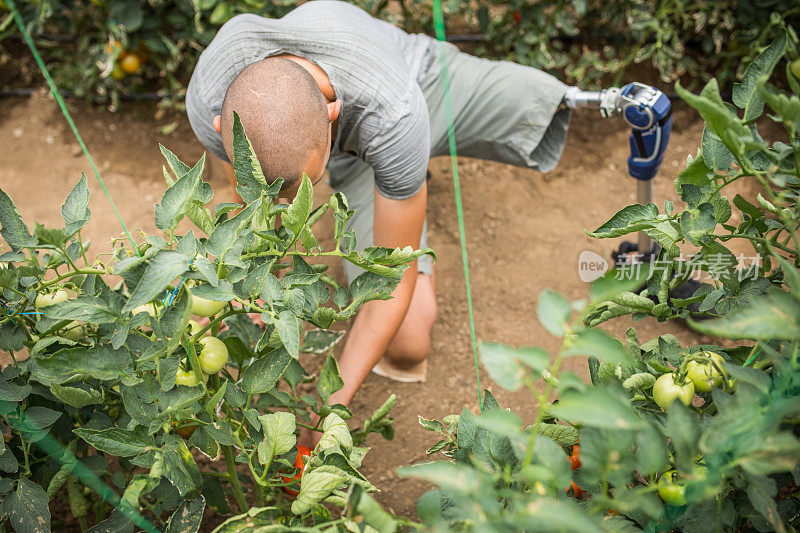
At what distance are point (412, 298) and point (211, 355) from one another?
34.8 inches

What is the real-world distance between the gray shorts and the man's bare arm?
0.23m

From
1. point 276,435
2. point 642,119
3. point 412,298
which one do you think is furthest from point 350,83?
point 276,435

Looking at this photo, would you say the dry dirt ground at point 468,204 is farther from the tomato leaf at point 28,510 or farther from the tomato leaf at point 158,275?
the tomato leaf at point 158,275

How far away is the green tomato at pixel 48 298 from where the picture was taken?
0.92 m

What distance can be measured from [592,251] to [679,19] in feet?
2.90

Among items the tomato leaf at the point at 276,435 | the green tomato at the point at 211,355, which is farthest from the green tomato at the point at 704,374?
the green tomato at the point at 211,355

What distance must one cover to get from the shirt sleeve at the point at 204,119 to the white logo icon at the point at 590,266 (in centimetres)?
107

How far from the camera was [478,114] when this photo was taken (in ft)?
5.89

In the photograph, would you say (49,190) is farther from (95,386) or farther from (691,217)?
(691,217)

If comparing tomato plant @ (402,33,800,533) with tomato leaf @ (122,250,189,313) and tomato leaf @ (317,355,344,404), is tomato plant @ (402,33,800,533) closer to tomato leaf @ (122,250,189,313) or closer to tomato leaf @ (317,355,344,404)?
tomato leaf @ (317,355,344,404)

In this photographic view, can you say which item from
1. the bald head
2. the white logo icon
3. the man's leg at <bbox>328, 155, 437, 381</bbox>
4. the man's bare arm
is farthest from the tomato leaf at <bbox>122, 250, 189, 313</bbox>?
the white logo icon

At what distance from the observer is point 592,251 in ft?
6.63

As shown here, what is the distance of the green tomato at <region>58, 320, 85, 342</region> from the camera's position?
3.13 feet

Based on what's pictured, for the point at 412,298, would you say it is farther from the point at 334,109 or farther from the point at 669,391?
the point at 669,391
